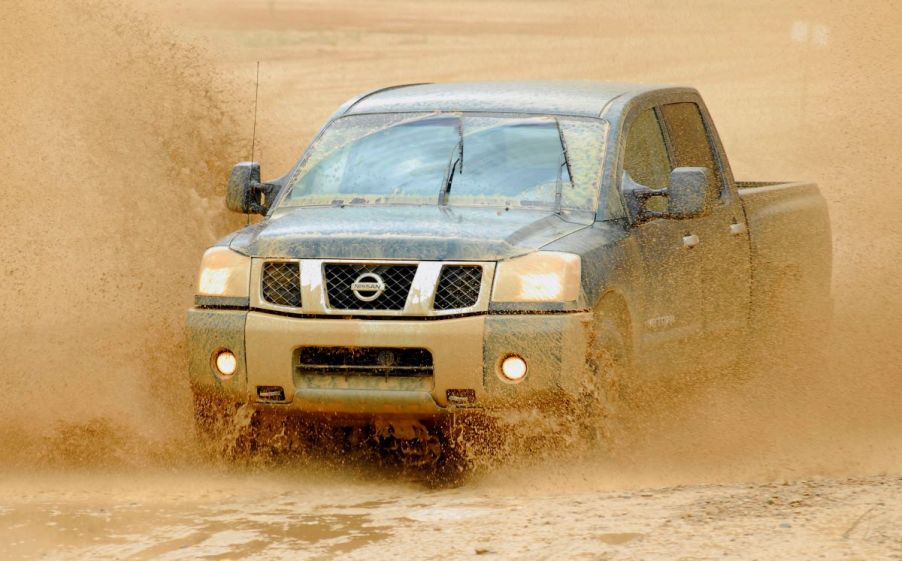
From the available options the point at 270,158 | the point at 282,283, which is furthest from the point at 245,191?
the point at 270,158

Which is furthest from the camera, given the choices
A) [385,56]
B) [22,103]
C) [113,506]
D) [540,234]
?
[385,56]

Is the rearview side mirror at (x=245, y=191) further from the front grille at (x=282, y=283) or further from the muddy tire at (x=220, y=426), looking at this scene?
the muddy tire at (x=220, y=426)

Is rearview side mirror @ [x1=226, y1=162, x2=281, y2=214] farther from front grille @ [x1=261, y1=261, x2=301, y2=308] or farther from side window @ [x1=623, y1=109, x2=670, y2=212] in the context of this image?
side window @ [x1=623, y1=109, x2=670, y2=212]

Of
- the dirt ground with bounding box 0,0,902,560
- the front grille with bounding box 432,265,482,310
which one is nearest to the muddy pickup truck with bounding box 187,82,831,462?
the front grille with bounding box 432,265,482,310

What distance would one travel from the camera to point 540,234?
719 centimetres

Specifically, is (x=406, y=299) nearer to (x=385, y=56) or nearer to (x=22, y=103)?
(x=22, y=103)

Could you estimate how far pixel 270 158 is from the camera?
17797 millimetres

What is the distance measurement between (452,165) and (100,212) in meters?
5.93

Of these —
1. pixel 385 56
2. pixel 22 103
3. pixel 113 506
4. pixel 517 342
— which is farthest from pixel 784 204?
pixel 385 56

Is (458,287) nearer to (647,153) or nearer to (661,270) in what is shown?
(661,270)

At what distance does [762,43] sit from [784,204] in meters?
24.1

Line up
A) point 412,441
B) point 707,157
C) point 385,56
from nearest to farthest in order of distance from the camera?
point 412,441
point 707,157
point 385,56

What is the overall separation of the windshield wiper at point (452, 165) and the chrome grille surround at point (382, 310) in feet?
2.61

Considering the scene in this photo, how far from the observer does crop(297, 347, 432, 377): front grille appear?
691cm
